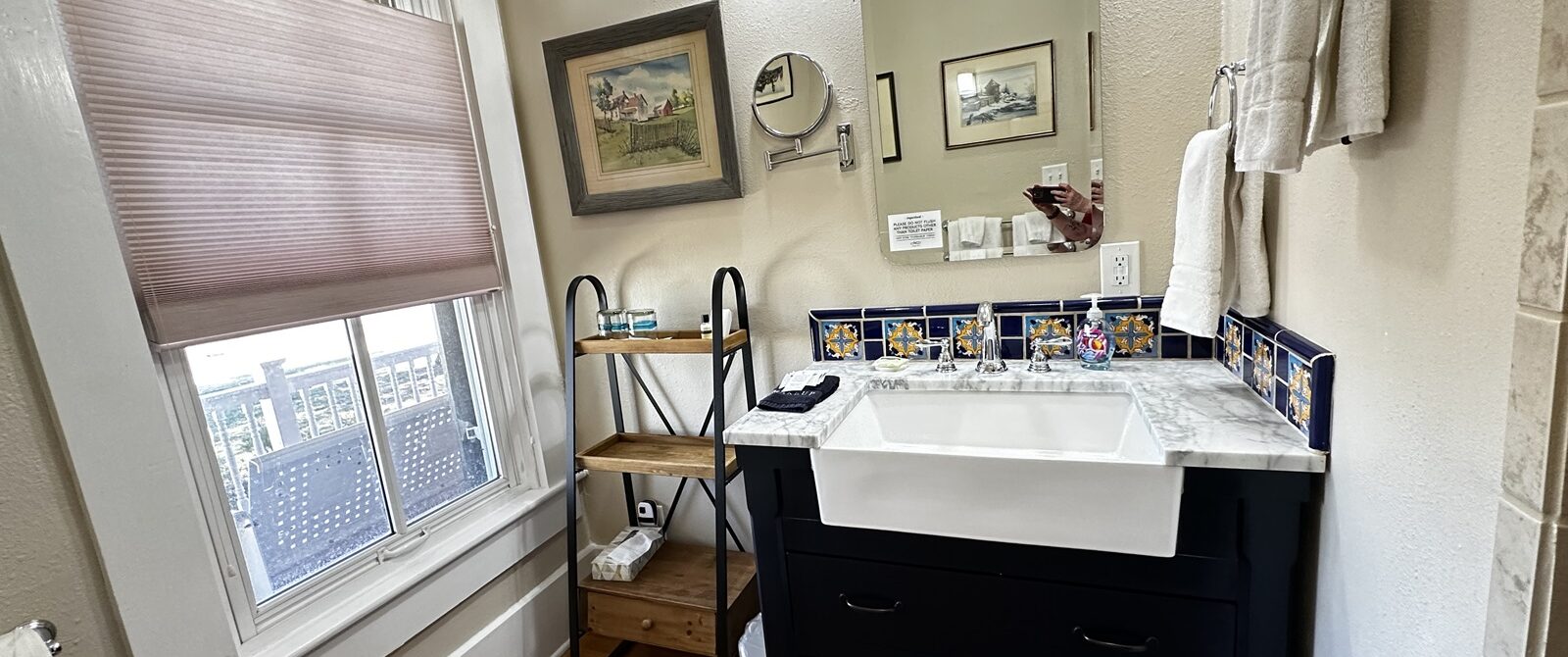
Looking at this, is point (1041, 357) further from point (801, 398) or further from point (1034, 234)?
point (801, 398)

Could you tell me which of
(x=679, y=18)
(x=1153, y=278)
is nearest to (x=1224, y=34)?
(x=1153, y=278)

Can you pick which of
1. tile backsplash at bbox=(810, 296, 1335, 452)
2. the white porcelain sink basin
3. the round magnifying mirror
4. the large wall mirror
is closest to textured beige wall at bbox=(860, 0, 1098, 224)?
the large wall mirror

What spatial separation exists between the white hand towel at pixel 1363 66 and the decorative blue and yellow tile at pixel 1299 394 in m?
0.36

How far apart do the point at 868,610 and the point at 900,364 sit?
1.82 ft

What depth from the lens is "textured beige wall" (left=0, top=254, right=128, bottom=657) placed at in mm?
854

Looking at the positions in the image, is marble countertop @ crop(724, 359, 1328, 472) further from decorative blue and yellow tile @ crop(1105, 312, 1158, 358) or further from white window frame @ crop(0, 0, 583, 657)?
white window frame @ crop(0, 0, 583, 657)

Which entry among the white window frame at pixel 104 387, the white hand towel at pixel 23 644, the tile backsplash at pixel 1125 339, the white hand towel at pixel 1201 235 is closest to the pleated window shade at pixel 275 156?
the white window frame at pixel 104 387

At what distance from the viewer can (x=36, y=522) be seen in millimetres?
878

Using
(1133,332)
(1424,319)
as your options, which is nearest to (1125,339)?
(1133,332)

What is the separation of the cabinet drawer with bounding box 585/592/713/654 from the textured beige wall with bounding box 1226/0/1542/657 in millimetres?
1246

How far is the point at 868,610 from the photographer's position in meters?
1.20

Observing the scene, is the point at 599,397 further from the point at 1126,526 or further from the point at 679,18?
the point at 1126,526

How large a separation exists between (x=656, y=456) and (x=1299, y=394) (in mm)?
1376

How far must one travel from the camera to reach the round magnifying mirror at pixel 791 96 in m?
1.49
